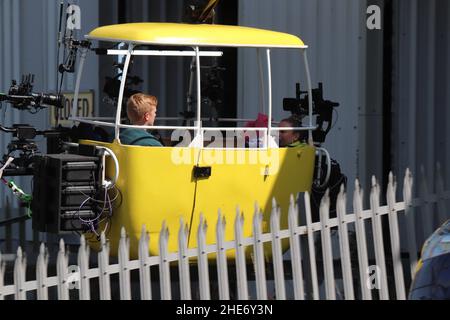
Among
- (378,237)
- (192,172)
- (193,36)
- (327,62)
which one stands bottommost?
(378,237)

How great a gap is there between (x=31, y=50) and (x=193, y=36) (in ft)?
12.8

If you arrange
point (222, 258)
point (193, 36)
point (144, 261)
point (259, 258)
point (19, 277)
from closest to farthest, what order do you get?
1. point (19, 277)
2. point (144, 261)
3. point (222, 258)
4. point (259, 258)
5. point (193, 36)

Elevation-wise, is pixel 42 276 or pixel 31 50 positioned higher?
pixel 31 50

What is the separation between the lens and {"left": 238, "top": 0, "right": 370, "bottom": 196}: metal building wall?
1116cm

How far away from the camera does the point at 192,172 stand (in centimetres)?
825

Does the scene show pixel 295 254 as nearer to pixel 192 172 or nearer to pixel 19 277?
pixel 19 277

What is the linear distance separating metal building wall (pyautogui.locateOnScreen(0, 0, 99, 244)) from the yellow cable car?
3.03 m

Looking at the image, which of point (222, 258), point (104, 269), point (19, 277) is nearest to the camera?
point (19, 277)

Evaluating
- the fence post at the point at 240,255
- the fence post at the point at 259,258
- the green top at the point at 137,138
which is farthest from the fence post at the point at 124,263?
the green top at the point at 137,138

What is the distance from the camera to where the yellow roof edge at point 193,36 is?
830 cm

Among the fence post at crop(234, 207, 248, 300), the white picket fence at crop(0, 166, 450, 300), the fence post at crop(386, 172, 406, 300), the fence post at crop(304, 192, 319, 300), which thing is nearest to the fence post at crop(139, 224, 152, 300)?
the white picket fence at crop(0, 166, 450, 300)

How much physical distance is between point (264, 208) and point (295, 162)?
1.48 feet

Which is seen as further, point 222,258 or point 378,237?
point 378,237

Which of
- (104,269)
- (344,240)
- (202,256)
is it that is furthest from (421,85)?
(104,269)
